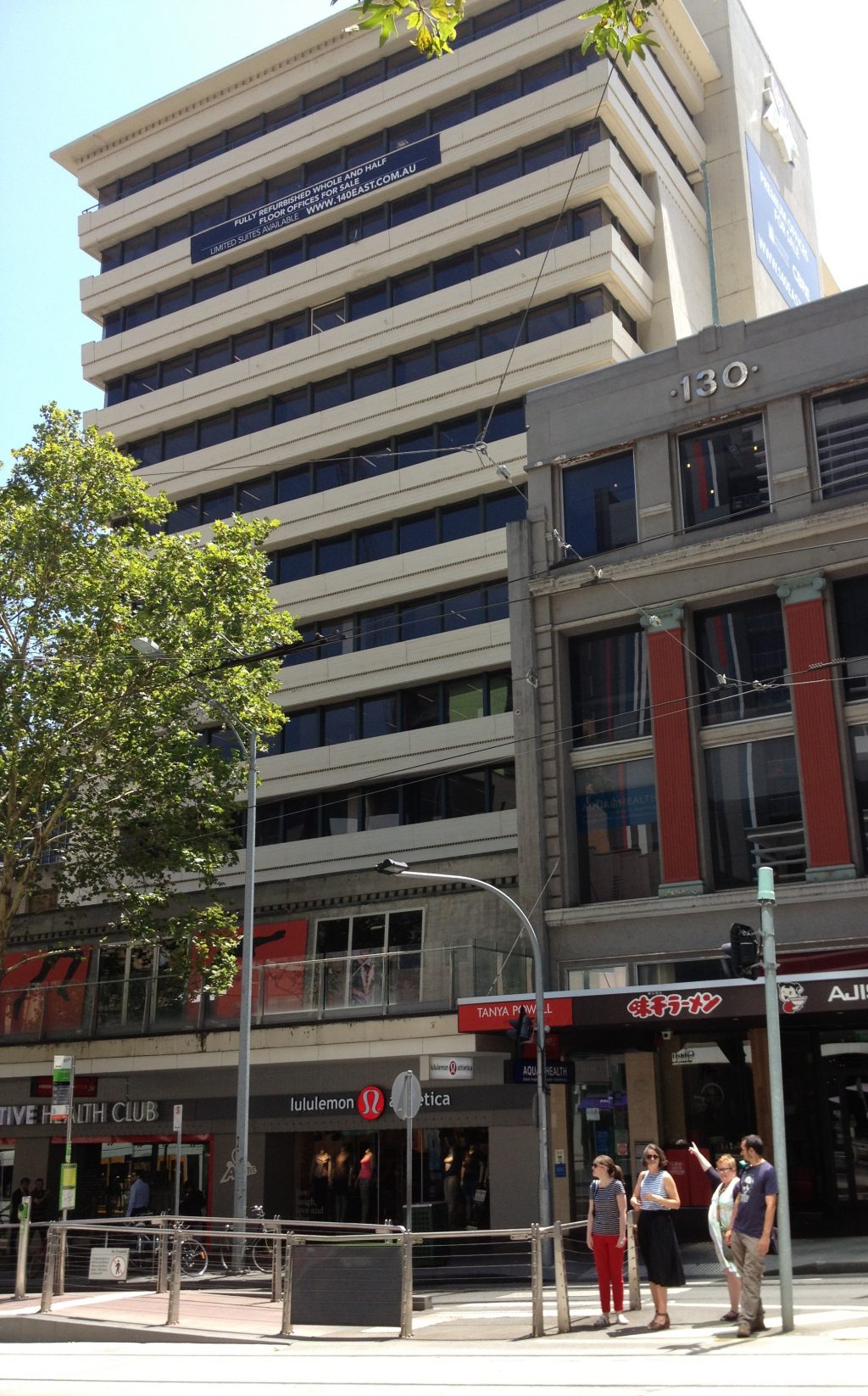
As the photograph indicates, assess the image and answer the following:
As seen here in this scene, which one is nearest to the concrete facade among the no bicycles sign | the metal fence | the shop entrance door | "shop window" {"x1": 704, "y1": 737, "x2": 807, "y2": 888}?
"shop window" {"x1": 704, "y1": 737, "x2": 807, "y2": 888}

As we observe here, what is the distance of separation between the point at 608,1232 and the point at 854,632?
14.8 m

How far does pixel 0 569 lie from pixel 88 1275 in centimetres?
1479

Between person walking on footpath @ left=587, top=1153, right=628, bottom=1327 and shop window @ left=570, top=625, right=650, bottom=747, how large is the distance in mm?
14242

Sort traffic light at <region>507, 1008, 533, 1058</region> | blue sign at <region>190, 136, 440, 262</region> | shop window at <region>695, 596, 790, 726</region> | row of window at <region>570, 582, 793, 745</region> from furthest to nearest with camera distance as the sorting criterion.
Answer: blue sign at <region>190, 136, 440, 262</region> → row of window at <region>570, 582, 793, 745</region> → shop window at <region>695, 596, 790, 726</region> → traffic light at <region>507, 1008, 533, 1058</region>

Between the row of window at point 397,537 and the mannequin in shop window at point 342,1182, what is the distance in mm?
15065

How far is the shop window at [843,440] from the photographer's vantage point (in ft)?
84.8

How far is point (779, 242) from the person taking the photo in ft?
154

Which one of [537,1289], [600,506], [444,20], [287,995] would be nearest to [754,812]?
[600,506]

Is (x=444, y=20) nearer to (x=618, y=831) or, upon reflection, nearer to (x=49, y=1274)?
(x=49, y=1274)

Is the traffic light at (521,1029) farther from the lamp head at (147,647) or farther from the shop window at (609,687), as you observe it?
the lamp head at (147,647)

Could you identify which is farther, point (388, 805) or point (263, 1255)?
point (388, 805)

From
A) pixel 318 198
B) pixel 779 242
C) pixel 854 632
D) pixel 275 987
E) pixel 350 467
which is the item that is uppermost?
pixel 779 242

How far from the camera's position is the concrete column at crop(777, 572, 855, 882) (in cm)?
2430

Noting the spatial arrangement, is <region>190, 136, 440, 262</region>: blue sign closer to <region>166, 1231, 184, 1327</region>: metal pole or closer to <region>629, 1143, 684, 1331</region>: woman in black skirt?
<region>166, 1231, 184, 1327</region>: metal pole
